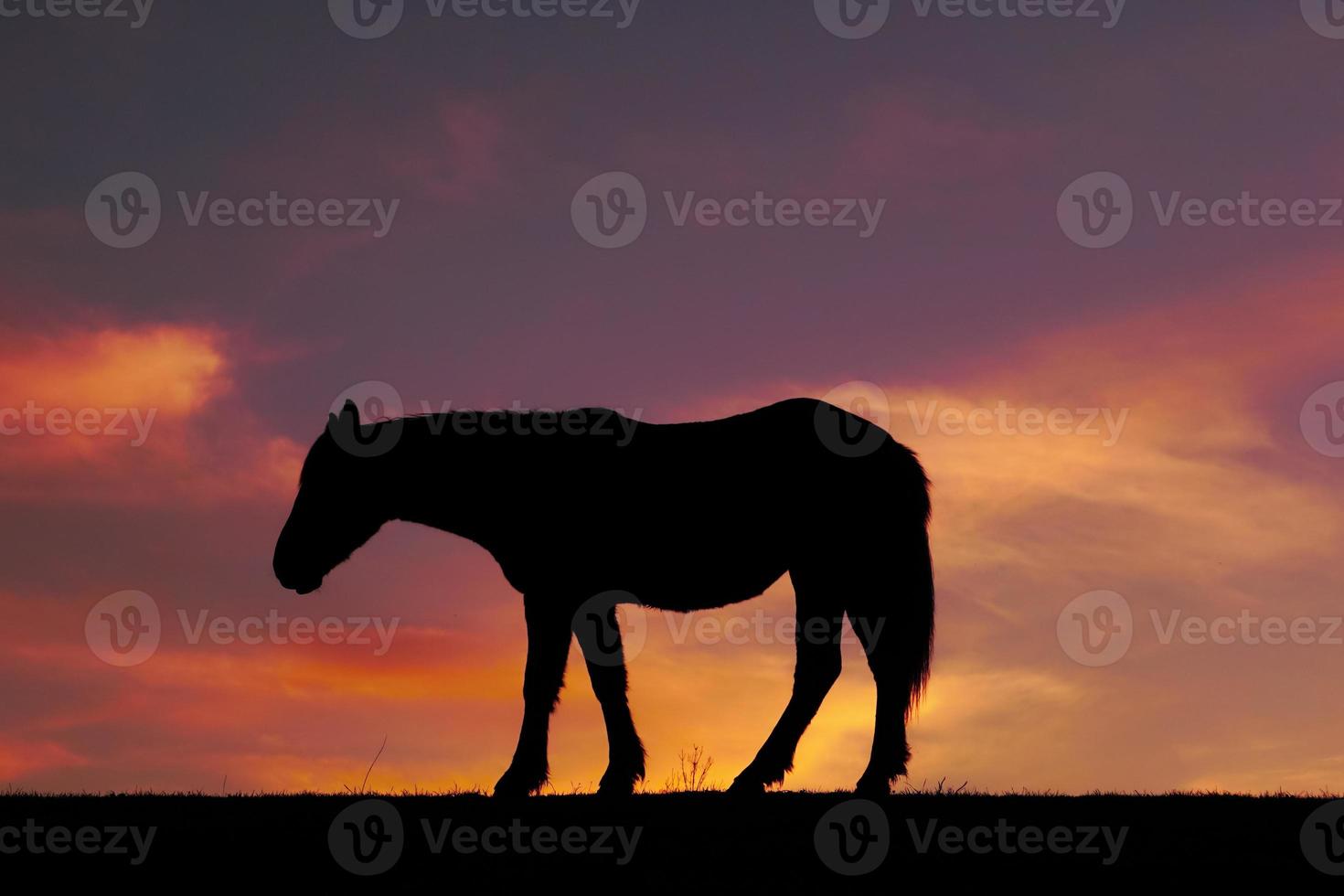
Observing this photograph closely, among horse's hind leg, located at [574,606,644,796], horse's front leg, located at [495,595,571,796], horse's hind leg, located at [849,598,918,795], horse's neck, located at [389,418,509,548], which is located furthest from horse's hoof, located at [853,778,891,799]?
horse's neck, located at [389,418,509,548]

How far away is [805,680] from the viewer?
33.7ft

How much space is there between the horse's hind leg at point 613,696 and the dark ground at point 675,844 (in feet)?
4.50

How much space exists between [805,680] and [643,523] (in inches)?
75.3

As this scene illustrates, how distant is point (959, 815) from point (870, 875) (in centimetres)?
173

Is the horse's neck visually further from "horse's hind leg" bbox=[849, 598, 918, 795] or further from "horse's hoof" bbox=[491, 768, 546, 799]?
"horse's hind leg" bbox=[849, 598, 918, 795]

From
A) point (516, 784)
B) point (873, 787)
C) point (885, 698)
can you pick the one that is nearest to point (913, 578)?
point (885, 698)

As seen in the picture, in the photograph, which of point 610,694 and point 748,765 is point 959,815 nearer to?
point 748,765

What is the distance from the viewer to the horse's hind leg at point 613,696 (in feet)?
33.7

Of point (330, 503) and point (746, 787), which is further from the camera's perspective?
point (330, 503)

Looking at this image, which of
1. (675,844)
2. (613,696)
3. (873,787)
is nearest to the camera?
(675,844)

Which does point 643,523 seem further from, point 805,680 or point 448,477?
point 805,680

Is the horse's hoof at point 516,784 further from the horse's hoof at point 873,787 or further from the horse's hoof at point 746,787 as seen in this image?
the horse's hoof at point 873,787

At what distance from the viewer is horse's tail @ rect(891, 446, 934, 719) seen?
10.4m

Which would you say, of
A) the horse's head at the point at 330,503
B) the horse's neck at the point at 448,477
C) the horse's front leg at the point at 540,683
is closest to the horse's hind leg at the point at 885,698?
the horse's front leg at the point at 540,683
